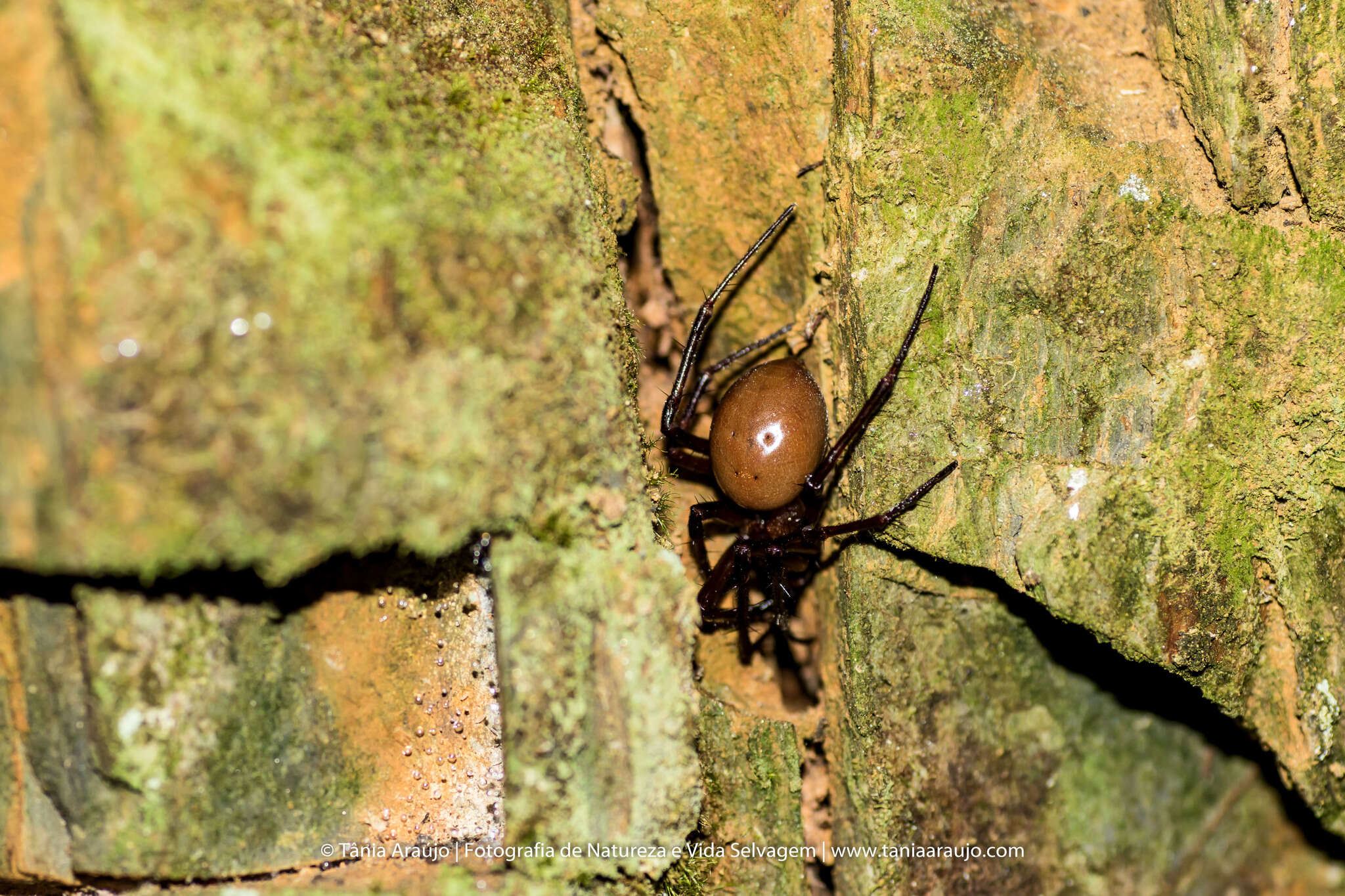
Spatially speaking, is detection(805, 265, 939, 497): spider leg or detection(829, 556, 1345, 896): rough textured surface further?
detection(829, 556, 1345, 896): rough textured surface

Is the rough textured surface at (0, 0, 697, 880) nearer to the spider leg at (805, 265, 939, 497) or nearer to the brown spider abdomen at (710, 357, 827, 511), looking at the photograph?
the brown spider abdomen at (710, 357, 827, 511)

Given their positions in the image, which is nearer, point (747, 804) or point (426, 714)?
point (426, 714)

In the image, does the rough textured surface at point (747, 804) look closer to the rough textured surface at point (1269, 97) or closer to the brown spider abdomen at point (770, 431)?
the brown spider abdomen at point (770, 431)

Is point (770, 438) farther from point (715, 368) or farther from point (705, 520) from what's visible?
point (705, 520)

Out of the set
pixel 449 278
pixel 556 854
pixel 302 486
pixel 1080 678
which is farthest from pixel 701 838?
pixel 449 278

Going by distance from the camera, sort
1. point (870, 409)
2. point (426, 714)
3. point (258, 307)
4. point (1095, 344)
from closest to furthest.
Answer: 1. point (258, 307)
2. point (426, 714)
3. point (1095, 344)
4. point (870, 409)

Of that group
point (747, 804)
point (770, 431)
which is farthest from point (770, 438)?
point (747, 804)

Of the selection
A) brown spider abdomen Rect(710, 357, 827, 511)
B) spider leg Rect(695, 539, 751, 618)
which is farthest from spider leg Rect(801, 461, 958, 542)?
spider leg Rect(695, 539, 751, 618)
